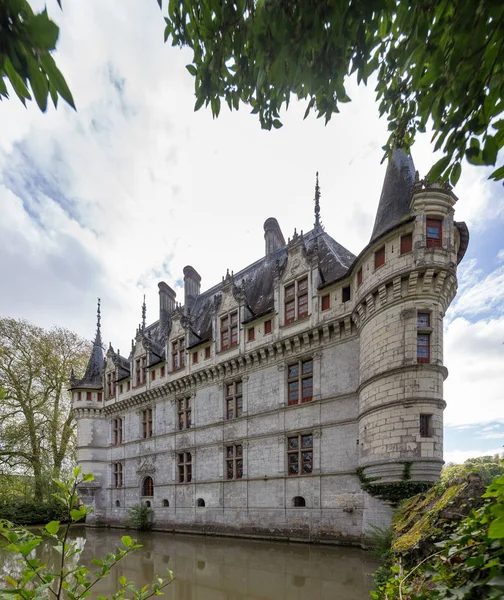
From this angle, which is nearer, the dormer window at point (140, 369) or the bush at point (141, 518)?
the bush at point (141, 518)

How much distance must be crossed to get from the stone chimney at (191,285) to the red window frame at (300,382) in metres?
11.3

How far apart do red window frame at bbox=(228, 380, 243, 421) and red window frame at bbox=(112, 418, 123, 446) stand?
36.4 ft

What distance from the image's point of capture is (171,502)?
19.1 metres

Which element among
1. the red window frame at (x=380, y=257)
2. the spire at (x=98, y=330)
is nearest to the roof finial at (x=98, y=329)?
the spire at (x=98, y=330)

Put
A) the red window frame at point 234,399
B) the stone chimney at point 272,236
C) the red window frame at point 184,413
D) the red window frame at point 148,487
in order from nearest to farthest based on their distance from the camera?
the red window frame at point 234,399, the red window frame at point 184,413, the stone chimney at point 272,236, the red window frame at point 148,487

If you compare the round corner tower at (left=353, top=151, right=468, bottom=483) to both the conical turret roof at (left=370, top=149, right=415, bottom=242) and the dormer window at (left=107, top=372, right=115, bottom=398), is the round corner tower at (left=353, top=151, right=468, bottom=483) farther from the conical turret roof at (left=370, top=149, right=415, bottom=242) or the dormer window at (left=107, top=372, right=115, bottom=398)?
the dormer window at (left=107, top=372, right=115, bottom=398)

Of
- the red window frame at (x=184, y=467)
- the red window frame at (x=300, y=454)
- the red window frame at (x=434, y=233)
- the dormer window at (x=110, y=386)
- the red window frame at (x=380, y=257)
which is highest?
the red window frame at (x=434, y=233)

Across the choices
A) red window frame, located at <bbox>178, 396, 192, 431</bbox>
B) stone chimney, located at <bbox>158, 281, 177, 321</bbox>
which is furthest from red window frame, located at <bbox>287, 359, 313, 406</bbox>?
stone chimney, located at <bbox>158, 281, 177, 321</bbox>

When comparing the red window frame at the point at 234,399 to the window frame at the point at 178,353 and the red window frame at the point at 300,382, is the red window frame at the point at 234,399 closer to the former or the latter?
the red window frame at the point at 300,382

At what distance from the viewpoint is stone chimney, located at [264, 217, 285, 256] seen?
20425 millimetres

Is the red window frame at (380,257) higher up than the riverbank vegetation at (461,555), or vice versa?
the red window frame at (380,257)

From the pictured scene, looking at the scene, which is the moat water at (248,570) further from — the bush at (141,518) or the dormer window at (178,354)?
the dormer window at (178,354)

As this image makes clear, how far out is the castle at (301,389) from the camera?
11219 mm

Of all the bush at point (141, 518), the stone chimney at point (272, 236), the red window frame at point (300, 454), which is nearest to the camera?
the red window frame at point (300, 454)
